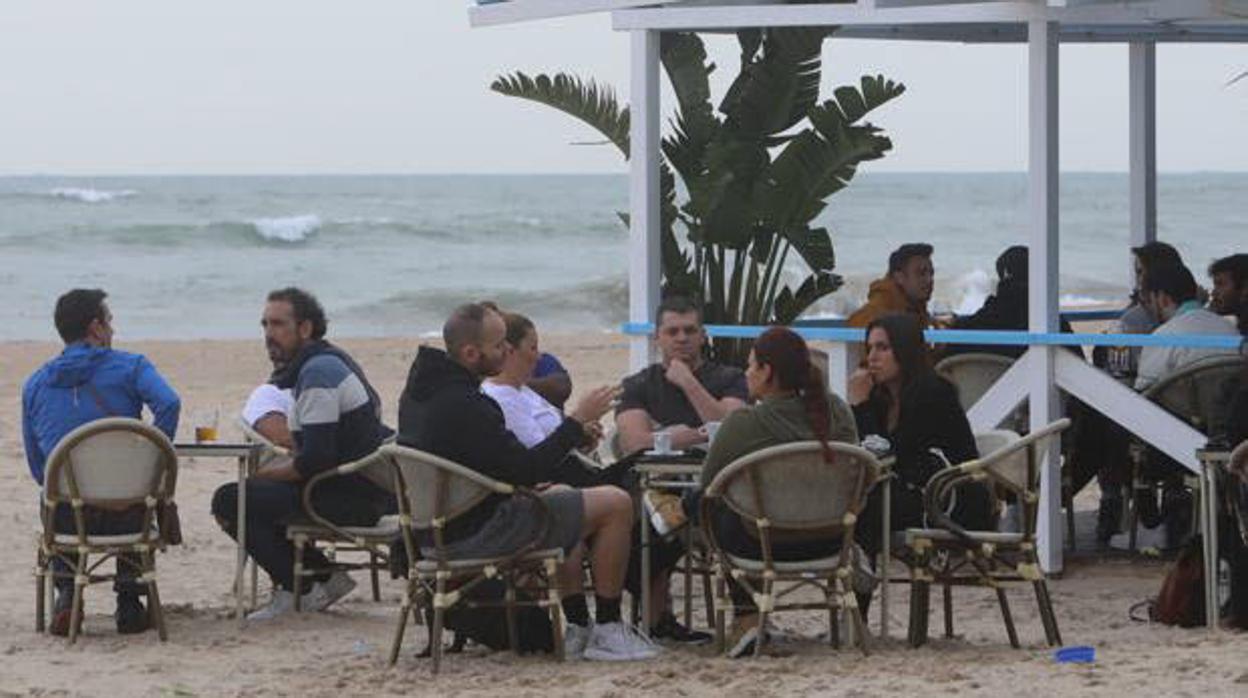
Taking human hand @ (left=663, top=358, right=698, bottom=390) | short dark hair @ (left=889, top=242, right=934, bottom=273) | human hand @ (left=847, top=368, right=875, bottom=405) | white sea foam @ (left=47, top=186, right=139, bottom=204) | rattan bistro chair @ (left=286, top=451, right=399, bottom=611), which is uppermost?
white sea foam @ (left=47, top=186, right=139, bottom=204)

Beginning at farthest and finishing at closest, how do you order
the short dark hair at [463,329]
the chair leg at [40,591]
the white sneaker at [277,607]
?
the white sneaker at [277,607], the chair leg at [40,591], the short dark hair at [463,329]

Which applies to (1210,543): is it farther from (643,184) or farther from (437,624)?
(643,184)

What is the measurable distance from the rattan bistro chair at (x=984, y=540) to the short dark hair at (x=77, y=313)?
2.87 meters

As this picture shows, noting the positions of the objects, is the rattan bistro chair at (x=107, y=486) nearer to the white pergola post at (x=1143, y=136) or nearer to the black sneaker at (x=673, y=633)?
the black sneaker at (x=673, y=633)

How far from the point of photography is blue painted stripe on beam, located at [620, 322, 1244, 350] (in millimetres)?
9570

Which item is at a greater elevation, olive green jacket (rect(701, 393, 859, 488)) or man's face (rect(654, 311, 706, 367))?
man's face (rect(654, 311, 706, 367))

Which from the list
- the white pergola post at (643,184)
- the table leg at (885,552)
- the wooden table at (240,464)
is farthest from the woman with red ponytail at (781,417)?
the white pergola post at (643,184)

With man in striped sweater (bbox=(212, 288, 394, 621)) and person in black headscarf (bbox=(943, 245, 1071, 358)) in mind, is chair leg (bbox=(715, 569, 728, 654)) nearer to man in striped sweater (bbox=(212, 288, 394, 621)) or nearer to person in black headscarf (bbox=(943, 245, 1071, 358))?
man in striped sweater (bbox=(212, 288, 394, 621))

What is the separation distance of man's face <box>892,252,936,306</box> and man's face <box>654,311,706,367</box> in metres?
2.41

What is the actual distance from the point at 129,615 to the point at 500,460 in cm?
183

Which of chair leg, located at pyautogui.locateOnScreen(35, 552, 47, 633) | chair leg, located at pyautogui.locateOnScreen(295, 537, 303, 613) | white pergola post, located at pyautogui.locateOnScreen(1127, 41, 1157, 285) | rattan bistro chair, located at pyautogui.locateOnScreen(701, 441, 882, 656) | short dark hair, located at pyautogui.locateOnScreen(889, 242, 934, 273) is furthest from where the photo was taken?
white pergola post, located at pyautogui.locateOnScreen(1127, 41, 1157, 285)

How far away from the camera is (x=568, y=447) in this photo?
7691 mm

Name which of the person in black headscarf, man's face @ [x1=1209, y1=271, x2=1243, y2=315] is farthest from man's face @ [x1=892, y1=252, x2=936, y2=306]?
man's face @ [x1=1209, y1=271, x2=1243, y2=315]

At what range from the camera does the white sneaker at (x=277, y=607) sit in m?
9.14
